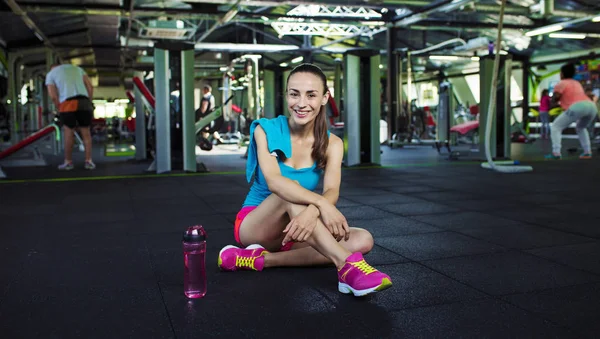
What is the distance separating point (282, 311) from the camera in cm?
197

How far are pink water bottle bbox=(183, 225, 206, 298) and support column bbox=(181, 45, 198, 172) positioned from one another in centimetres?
545

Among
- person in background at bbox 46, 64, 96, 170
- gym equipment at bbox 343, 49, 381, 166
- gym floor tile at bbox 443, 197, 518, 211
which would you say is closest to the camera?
gym floor tile at bbox 443, 197, 518, 211

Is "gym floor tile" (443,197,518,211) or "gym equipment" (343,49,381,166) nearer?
"gym floor tile" (443,197,518,211)

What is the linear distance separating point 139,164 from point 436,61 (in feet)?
56.8

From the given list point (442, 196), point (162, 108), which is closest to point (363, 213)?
point (442, 196)

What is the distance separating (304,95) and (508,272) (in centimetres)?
120

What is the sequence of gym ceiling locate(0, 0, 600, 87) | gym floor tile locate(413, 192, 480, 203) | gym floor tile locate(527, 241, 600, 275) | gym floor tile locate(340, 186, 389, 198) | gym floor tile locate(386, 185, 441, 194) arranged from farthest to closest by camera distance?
gym ceiling locate(0, 0, 600, 87) < gym floor tile locate(386, 185, 441, 194) < gym floor tile locate(340, 186, 389, 198) < gym floor tile locate(413, 192, 480, 203) < gym floor tile locate(527, 241, 600, 275)

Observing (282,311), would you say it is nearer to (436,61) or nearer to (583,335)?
(583,335)

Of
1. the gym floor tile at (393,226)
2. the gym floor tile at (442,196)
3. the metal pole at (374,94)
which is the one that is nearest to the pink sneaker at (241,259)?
the gym floor tile at (393,226)

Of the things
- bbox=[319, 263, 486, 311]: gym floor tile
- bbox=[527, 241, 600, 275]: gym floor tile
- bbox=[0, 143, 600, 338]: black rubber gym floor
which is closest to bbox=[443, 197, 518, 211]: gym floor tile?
bbox=[0, 143, 600, 338]: black rubber gym floor

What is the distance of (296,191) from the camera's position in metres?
2.22

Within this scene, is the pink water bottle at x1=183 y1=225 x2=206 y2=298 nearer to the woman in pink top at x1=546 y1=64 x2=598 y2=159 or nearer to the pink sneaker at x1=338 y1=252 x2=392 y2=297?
the pink sneaker at x1=338 y1=252 x2=392 y2=297

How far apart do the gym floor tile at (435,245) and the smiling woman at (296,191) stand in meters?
0.52

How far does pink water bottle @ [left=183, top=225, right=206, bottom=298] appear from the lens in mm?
2053
